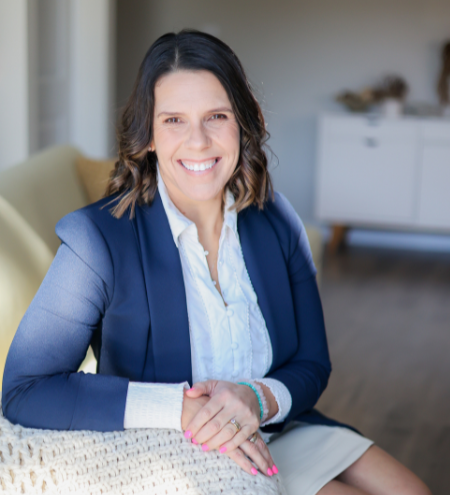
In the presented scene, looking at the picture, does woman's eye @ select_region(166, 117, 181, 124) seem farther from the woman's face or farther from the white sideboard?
the white sideboard

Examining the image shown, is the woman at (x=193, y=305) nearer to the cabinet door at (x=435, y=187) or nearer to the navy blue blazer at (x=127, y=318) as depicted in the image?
the navy blue blazer at (x=127, y=318)

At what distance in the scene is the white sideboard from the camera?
465 centimetres

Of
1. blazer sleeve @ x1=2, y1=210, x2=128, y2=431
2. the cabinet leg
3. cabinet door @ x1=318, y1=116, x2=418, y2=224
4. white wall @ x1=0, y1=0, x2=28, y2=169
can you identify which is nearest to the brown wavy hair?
blazer sleeve @ x1=2, y1=210, x2=128, y2=431

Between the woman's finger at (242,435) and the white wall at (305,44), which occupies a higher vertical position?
the white wall at (305,44)

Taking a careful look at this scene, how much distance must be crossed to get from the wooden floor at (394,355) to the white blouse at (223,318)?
42.5 inches

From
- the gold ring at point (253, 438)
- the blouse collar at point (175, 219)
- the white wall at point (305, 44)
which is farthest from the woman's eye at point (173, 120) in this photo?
the white wall at point (305, 44)

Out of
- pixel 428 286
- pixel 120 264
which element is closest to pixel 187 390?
pixel 120 264

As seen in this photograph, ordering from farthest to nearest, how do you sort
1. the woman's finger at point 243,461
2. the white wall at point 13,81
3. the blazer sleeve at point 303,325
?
the white wall at point 13,81 → the blazer sleeve at point 303,325 → the woman's finger at point 243,461

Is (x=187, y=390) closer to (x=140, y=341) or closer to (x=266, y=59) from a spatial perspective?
(x=140, y=341)

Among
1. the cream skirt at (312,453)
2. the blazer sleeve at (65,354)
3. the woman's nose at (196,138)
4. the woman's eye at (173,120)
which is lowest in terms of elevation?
the cream skirt at (312,453)

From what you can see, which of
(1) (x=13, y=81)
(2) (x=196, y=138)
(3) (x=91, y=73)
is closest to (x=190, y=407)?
(2) (x=196, y=138)

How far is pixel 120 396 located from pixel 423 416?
1.79 metres

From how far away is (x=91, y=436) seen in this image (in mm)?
984

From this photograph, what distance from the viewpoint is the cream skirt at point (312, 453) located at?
1.18 m
